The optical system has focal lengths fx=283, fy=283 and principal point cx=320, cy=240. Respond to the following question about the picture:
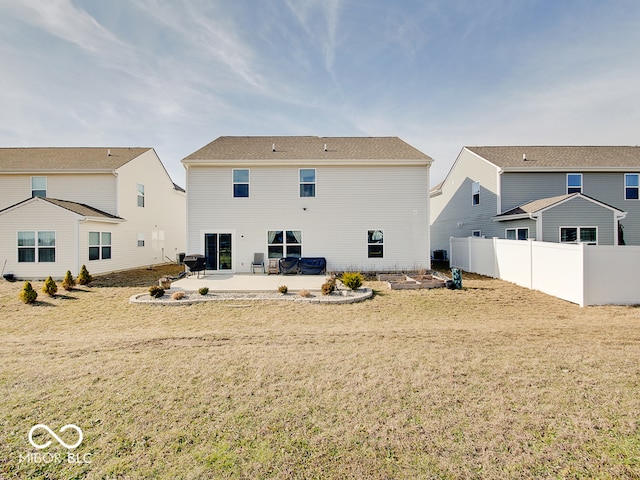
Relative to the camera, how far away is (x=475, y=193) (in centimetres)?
1850

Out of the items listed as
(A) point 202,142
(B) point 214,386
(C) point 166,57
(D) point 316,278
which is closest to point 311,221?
(D) point 316,278

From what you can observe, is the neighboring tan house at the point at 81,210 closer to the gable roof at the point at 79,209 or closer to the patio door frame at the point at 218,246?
the gable roof at the point at 79,209

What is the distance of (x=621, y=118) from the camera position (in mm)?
15906

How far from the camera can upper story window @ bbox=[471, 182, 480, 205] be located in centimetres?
1823

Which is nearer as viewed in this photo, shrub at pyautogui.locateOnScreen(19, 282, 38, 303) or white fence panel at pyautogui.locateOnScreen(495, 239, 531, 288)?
shrub at pyautogui.locateOnScreen(19, 282, 38, 303)

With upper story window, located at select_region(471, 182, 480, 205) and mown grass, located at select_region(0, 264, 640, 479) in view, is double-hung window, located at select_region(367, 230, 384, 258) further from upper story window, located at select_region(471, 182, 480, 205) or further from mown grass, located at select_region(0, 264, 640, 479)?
upper story window, located at select_region(471, 182, 480, 205)

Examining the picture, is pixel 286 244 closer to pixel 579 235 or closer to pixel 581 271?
pixel 581 271

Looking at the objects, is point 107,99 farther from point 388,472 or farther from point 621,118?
point 621,118

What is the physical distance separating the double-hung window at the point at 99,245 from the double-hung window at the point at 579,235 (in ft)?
75.8

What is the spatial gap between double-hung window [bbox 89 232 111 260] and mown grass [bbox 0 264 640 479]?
27.0ft

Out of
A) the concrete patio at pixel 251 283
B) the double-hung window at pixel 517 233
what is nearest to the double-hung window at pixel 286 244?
the concrete patio at pixel 251 283

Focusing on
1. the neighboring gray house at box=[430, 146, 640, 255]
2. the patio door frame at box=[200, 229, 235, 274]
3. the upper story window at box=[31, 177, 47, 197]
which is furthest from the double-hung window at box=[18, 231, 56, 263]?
the neighboring gray house at box=[430, 146, 640, 255]

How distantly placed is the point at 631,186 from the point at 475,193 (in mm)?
8294

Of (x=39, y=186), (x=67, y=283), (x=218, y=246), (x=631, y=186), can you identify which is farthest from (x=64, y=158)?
(x=631, y=186)
